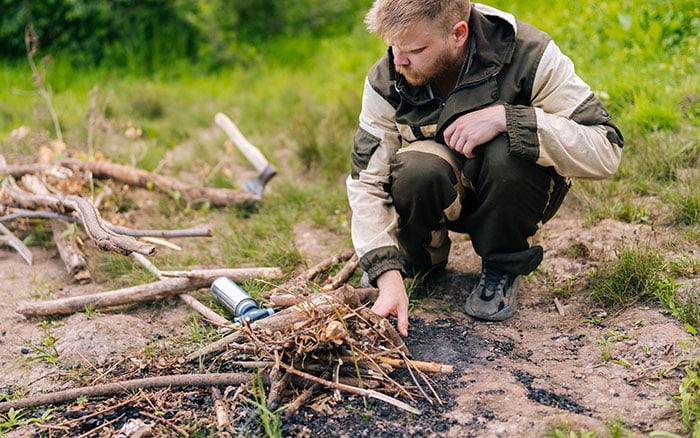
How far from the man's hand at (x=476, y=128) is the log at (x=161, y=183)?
194cm

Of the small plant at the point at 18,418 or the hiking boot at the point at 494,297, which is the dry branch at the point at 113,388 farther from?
the hiking boot at the point at 494,297

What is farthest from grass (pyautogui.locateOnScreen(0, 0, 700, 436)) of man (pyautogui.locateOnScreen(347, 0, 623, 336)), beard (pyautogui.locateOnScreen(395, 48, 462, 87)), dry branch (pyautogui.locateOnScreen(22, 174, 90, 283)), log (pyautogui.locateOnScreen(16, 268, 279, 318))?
beard (pyautogui.locateOnScreen(395, 48, 462, 87))

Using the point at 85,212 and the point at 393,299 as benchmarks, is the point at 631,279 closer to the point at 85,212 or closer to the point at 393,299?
the point at 393,299

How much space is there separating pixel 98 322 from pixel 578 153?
220 centimetres

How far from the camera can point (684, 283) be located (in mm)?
3145

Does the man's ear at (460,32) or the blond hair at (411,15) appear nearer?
the blond hair at (411,15)

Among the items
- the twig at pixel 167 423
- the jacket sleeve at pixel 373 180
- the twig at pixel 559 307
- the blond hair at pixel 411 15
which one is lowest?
the twig at pixel 167 423

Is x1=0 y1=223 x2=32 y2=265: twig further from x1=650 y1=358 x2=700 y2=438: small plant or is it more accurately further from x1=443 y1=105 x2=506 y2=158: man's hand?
x1=650 y1=358 x2=700 y2=438: small plant

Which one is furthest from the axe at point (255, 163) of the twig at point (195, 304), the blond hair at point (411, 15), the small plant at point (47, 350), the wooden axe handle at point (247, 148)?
the blond hair at point (411, 15)

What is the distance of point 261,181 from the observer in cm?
471

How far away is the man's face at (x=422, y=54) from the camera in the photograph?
2.89m

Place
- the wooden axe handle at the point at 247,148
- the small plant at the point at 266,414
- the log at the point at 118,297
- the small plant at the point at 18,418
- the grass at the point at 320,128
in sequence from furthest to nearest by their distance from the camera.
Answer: the wooden axe handle at the point at 247,148, the grass at the point at 320,128, the log at the point at 118,297, the small plant at the point at 18,418, the small plant at the point at 266,414

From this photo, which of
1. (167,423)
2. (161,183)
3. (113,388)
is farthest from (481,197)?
(161,183)

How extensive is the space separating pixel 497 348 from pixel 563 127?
92cm
